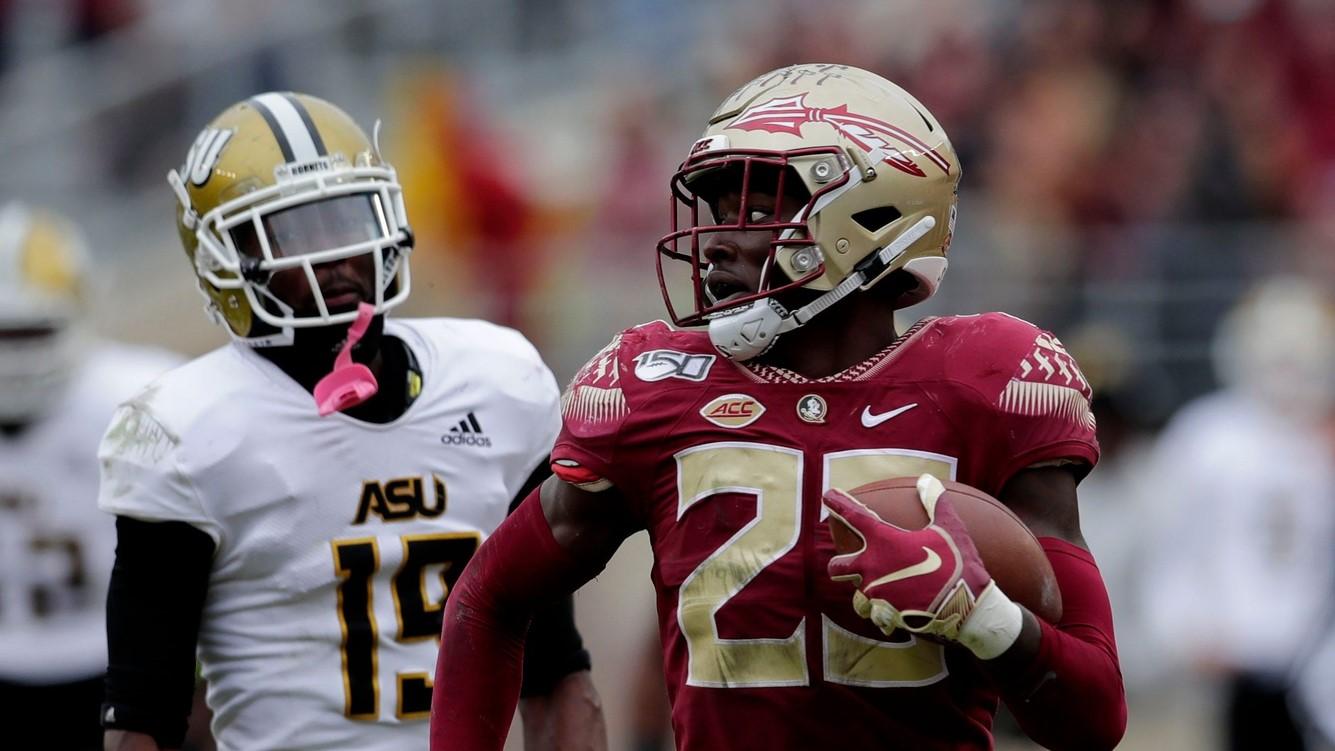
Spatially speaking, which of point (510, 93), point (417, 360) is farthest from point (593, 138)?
point (417, 360)

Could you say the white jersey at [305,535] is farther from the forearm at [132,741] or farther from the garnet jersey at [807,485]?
the garnet jersey at [807,485]

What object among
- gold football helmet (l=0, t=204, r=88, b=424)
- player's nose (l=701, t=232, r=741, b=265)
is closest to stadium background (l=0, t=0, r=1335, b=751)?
gold football helmet (l=0, t=204, r=88, b=424)

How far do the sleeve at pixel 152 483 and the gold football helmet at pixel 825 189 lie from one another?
3.01ft

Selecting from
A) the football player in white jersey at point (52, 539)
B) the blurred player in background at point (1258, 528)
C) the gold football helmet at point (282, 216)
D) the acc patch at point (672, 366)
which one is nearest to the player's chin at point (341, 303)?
the gold football helmet at point (282, 216)

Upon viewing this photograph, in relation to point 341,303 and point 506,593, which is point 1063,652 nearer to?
point 506,593

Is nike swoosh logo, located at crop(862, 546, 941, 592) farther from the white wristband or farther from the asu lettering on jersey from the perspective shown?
the asu lettering on jersey

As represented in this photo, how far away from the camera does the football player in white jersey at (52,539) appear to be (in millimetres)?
5184

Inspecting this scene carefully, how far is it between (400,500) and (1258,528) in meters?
4.38

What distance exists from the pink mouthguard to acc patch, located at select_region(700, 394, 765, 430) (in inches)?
31.2

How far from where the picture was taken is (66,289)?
5.68m

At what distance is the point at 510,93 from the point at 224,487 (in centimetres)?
825

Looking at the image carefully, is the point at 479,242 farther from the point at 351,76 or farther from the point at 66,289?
the point at 66,289

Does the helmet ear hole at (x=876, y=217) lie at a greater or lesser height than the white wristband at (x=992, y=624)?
greater

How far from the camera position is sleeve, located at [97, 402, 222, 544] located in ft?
11.3
